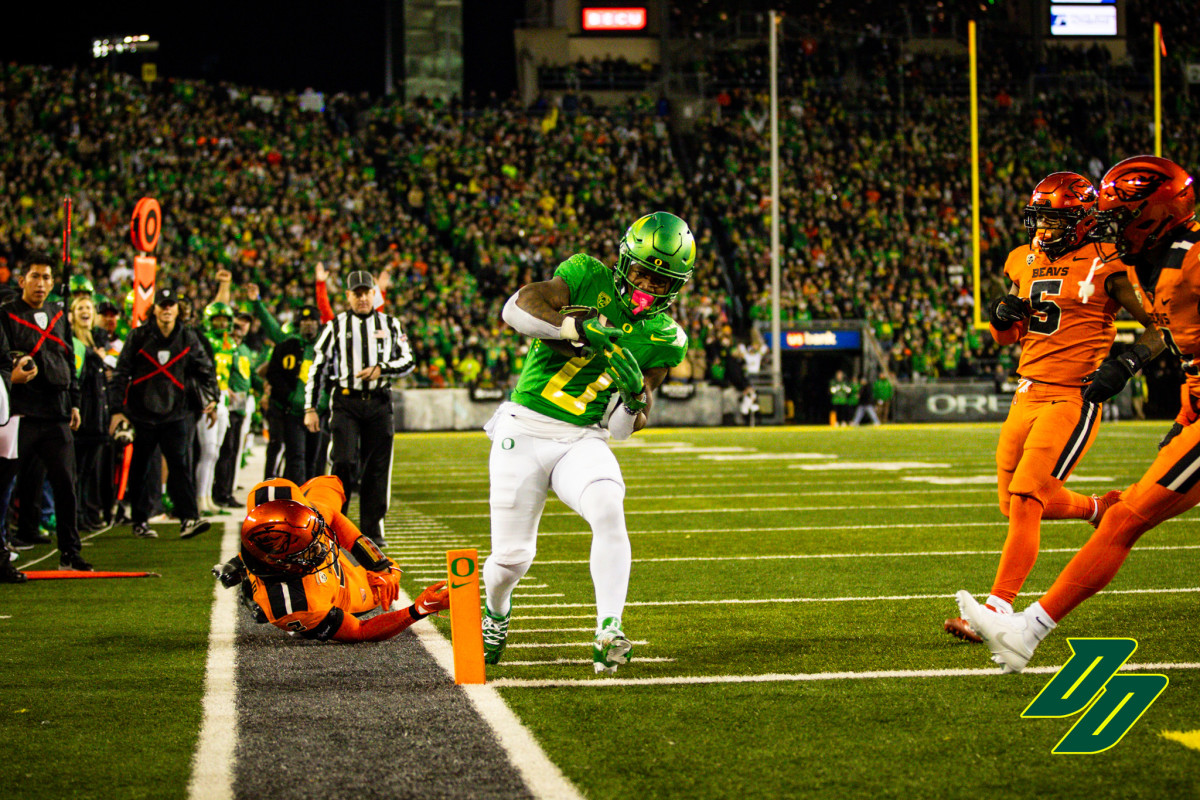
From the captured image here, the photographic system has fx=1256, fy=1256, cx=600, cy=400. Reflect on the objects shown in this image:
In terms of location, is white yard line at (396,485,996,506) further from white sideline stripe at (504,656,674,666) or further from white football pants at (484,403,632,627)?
white football pants at (484,403,632,627)

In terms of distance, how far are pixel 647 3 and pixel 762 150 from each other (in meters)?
8.97

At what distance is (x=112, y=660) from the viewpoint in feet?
15.0

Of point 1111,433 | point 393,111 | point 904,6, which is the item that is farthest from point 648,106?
point 1111,433

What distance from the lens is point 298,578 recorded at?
4.78 meters

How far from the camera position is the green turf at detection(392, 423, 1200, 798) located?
3.04m

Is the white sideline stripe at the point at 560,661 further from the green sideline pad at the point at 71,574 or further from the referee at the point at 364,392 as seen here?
the referee at the point at 364,392

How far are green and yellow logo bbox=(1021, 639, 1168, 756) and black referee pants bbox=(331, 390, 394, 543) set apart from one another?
5.00 m

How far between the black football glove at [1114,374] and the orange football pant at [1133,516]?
0.93ft

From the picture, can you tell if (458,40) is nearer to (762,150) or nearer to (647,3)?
(647,3)

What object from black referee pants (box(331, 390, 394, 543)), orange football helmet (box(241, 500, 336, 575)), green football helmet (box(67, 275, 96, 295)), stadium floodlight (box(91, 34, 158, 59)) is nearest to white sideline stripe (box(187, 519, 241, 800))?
orange football helmet (box(241, 500, 336, 575))

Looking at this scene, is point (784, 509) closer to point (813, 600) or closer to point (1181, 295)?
point (813, 600)

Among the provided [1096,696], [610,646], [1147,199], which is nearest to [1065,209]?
[1147,199]

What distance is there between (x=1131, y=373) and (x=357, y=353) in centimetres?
492

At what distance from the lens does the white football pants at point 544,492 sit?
4.23m
